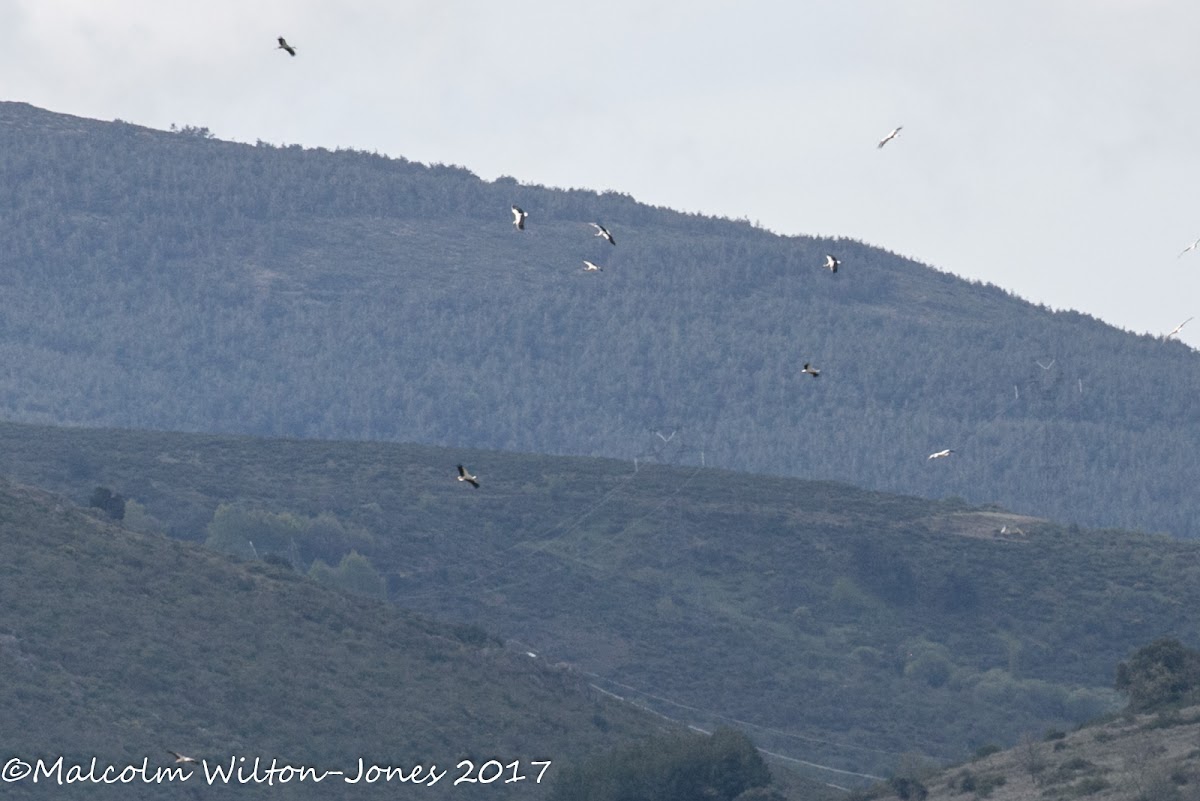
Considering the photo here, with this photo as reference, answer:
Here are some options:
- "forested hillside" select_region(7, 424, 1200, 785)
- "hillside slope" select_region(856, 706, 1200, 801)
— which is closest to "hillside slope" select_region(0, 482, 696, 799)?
"forested hillside" select_region(7, 424, 1200, 785)

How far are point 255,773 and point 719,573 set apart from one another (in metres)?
51.5

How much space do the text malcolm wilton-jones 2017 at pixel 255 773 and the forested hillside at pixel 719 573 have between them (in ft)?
64.4

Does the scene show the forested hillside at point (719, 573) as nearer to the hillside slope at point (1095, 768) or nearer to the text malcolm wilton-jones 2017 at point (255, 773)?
the text malcolm wilton-jones 2017 at point (255, 773)

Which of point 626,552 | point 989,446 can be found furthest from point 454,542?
point 989,446

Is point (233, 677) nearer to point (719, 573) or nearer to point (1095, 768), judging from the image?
point (1095, 768)

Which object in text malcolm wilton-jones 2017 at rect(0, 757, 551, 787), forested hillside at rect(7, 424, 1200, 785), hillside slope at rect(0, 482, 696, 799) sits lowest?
text malcolm wilton-jones 2017 at rect(0, 757, 551, 787)

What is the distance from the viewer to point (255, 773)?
63375mm

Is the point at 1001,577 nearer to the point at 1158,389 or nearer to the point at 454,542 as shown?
the point at 454,542

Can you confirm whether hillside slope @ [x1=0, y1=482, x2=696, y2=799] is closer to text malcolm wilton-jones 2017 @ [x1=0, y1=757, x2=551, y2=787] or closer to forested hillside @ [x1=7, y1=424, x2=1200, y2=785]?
text malcolm wilton-jones 2017 @ [x1=0, y1=757, x2=551, y2=787]

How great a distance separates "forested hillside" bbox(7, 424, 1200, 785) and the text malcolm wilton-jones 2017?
19.6 meters

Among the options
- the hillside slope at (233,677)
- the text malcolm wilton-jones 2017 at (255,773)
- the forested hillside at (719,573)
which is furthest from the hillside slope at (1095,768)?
the forested hillside at (719,573)

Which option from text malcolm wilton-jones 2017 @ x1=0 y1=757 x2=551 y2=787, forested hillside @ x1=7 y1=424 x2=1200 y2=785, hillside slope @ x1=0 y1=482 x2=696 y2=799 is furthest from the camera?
forested hillside @ x1=7 y1=424 x2=1200 y2=785

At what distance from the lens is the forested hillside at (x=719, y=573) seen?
313 feet

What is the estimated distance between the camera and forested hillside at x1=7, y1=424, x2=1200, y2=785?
95312 mm
